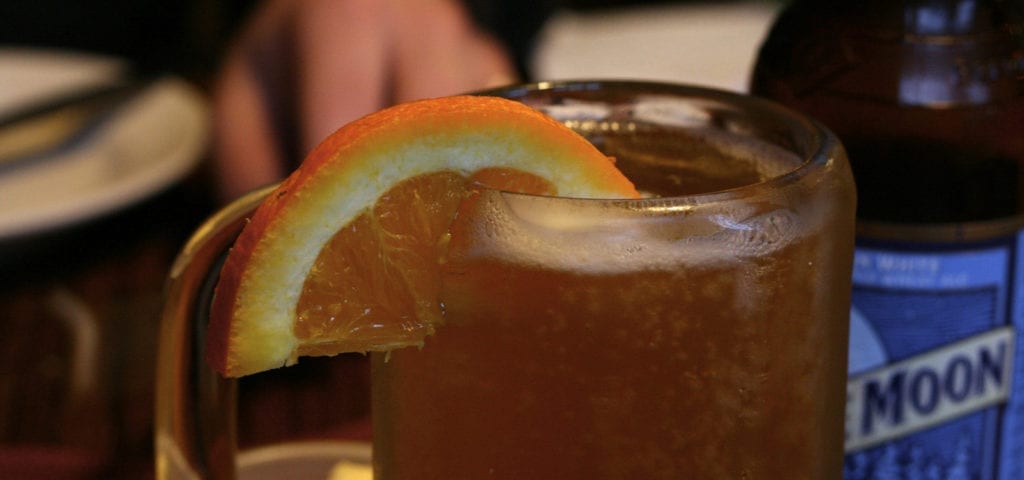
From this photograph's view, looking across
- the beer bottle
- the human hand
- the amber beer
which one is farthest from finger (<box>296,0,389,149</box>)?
the amber beer

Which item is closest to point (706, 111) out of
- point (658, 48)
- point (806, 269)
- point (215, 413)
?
point (806, 269)

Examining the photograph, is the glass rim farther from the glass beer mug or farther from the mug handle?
the mug handle

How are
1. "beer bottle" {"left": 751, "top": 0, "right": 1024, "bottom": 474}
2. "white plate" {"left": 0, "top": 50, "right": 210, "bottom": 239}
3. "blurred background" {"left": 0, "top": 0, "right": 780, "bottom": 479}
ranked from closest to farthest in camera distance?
"beer bottle" {"left": 751, "top": 0, "right": 1024, "bottom": 474} < "blurred background" {"left": 0, "top": 0, "right": 780, "bottom": 479} < "white plate" {"left": 0, "top": 50, "right": 210, "bottom": 239}

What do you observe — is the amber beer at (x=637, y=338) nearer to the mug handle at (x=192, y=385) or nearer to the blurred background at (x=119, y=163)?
the mug handle at (x=192, y=385)

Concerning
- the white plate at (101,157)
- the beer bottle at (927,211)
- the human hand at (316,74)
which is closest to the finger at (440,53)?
the human hand at (316,74)

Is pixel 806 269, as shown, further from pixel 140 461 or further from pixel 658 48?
pixel 658 48

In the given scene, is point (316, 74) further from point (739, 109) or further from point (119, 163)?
point (739, 109)

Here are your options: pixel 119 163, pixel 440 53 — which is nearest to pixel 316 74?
pixel 440 53
